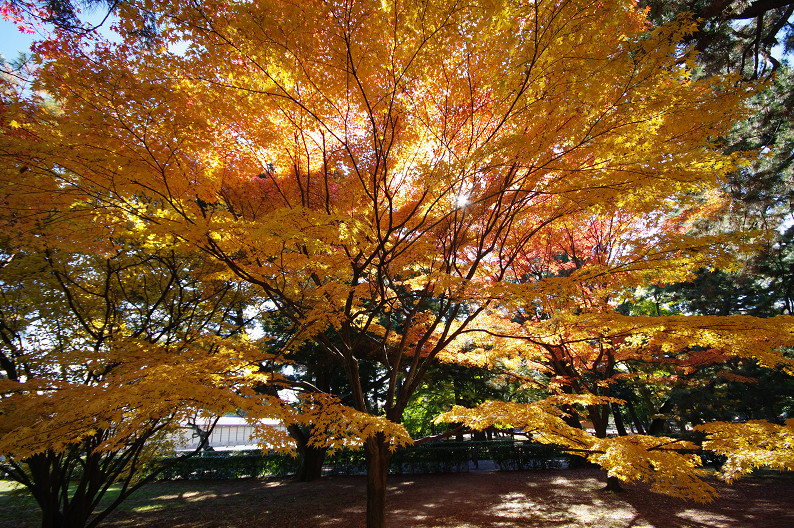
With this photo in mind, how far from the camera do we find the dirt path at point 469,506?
24.7ft

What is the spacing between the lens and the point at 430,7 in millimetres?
3387

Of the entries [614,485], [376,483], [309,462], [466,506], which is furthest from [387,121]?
[309,462]

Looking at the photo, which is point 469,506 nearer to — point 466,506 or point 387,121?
point 466,506

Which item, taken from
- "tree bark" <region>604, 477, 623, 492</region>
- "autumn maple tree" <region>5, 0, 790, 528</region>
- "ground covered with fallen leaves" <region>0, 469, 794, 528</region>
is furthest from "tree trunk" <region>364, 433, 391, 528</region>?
"tree bark" <region>604, 477, 623, 492</region>

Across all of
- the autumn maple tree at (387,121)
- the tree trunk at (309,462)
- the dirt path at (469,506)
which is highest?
the autumn maple tree at (387,121)

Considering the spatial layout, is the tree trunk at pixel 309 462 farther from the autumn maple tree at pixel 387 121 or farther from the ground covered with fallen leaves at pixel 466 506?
the autumn maple tree at pixel 387 121

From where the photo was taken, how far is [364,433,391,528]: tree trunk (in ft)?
16.5

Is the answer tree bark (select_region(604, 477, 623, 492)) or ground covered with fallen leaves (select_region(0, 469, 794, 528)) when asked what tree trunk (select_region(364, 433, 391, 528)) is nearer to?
ground covered with fallen leaves (select_region(0, 469, 794, 528))

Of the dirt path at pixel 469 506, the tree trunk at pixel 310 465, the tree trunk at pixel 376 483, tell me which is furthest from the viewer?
the tree trunk at pixel 310 465

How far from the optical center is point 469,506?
903cm

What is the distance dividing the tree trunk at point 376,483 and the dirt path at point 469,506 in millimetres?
3214

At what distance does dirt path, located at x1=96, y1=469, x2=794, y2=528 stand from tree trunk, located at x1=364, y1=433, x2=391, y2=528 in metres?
3.21

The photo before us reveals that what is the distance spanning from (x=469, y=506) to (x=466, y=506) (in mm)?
79

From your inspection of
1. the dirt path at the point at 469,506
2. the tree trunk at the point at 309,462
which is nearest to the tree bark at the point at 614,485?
the dirt path at the point at 469,506
